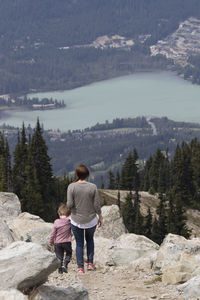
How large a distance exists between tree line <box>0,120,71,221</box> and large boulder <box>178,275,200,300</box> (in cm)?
8536

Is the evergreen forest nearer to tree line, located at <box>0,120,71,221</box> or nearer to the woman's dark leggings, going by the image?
tree line, located at <box>0,120,71,221</box>

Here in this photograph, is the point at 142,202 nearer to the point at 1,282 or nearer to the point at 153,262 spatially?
the point at 153,262

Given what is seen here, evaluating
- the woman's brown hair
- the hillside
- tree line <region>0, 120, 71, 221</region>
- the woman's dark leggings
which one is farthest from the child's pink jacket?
the hillside

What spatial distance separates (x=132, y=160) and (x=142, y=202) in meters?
23.5

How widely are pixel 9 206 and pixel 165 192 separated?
11381 cm

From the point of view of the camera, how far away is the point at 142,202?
465 ft

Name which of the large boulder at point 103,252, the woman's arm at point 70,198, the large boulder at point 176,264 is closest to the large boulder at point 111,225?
the large boulder at point 103,252

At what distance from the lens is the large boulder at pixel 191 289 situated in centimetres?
2117

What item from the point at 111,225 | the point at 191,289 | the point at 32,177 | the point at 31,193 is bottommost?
the point at 31,193

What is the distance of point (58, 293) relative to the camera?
18.6 m

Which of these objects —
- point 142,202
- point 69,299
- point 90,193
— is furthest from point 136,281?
point 142,202

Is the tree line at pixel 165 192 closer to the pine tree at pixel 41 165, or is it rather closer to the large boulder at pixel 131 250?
the pine tree at pixel 41 165

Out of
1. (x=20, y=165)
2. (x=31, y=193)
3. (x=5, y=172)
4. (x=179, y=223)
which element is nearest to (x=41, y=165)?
(x=20, y=165)

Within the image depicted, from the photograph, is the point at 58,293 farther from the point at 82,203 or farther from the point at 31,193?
the point at 31,193
